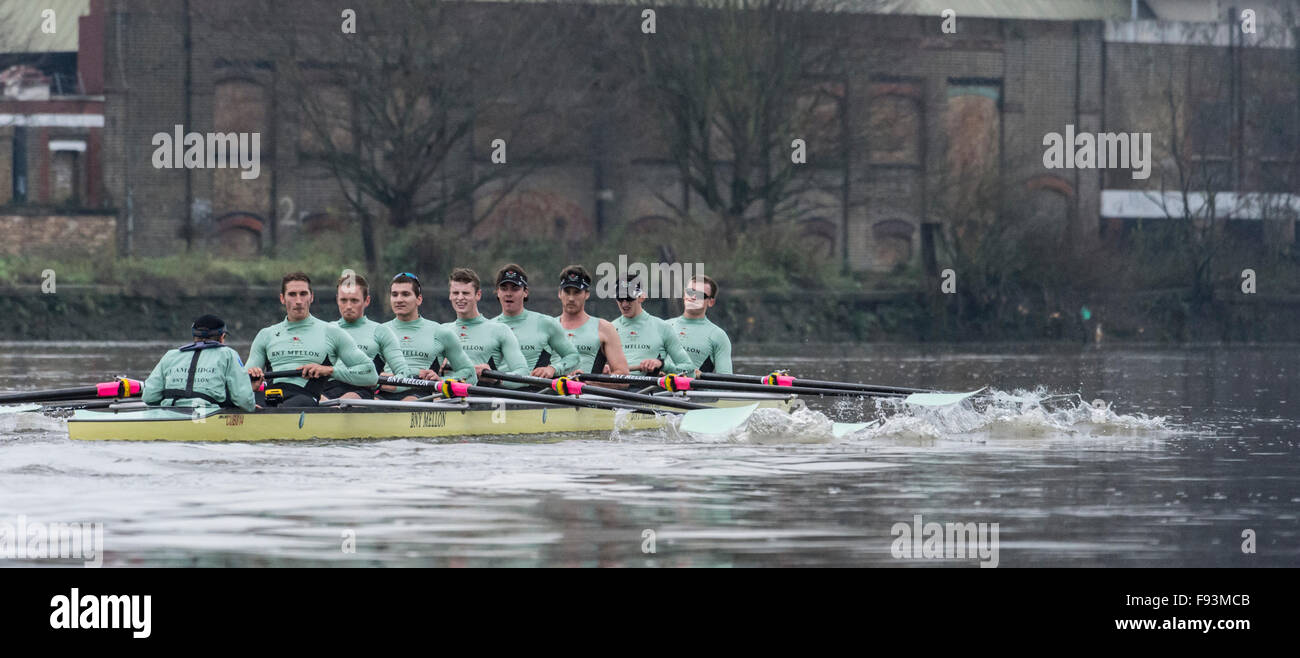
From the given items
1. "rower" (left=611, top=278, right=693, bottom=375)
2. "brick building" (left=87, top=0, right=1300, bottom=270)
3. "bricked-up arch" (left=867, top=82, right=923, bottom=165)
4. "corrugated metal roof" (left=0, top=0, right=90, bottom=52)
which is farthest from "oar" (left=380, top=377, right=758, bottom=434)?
"corrugated metal roof" (left=0, top=0, right=90, bottom=52)

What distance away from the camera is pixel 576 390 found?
17.0 metres

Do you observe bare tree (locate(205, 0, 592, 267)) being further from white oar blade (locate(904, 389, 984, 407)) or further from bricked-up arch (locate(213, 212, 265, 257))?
white oar blade (locate(904, 389, 984, 407))

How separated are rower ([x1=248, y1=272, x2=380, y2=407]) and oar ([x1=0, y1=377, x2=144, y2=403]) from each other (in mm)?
998

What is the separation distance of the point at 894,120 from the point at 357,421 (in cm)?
3096

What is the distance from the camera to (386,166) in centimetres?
4419

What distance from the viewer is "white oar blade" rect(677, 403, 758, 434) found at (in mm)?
16719

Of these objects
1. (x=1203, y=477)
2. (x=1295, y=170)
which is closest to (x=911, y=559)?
(x=1203, y=477)

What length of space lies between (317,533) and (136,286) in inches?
1162

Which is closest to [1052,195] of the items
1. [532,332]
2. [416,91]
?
[416,91]

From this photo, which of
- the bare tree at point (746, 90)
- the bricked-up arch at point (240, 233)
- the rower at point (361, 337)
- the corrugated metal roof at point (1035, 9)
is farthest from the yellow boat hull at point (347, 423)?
the corrugated metal roof at point (1035, 9)

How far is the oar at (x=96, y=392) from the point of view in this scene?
1519 cm

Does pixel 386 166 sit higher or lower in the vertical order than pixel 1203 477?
higher

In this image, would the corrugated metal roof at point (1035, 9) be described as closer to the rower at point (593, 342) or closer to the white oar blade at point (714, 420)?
the rower at point (593, 342)
